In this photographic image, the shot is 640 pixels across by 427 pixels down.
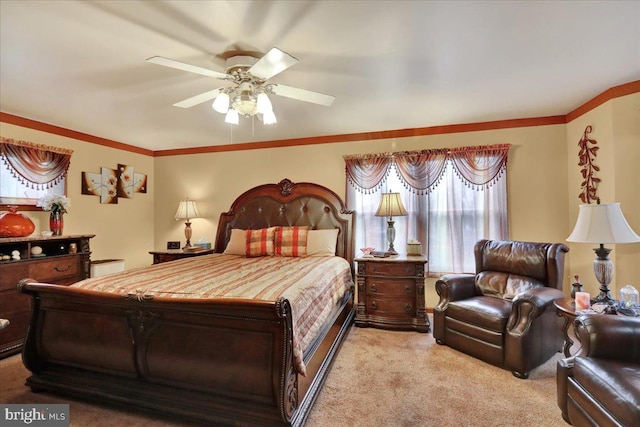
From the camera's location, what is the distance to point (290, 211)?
161 inches

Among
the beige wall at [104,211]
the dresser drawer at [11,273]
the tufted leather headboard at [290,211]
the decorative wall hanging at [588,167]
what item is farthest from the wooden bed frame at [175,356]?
the decorative wall hanging at [588,167]

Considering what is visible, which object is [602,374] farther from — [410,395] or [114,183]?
[114,183]

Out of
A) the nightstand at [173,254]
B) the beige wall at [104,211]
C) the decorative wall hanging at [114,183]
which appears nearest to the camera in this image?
the beige wall at [104,211]

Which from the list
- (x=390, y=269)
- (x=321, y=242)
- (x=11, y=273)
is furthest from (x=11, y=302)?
(x=390, y=269)

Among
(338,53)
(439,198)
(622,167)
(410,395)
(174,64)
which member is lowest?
(410,395)

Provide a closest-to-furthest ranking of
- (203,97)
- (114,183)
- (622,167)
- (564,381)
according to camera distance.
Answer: (564,381) → (203,97) → (622,167) → (114,183)

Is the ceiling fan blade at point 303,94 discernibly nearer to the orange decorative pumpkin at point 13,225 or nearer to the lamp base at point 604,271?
the lamp base at point 604,271

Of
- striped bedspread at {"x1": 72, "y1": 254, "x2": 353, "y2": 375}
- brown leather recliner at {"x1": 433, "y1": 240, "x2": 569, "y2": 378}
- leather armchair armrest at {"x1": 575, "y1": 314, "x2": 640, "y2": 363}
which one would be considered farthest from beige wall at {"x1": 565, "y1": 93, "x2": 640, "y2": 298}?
striped bedspread at {"x1": 72, "y1": 254, "x2": 353, "y2": 375}

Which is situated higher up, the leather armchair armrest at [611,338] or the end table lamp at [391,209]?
the end table lamp at [391,209]

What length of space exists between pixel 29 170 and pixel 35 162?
0.11 metres

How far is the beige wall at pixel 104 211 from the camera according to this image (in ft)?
11.3

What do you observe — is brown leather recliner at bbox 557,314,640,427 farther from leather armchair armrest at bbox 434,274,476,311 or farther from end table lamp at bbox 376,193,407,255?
end table lamp at bbox 376,193,407,255

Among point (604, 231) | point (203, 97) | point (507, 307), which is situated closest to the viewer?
point (604, 231)

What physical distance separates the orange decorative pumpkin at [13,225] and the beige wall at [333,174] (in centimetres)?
196
